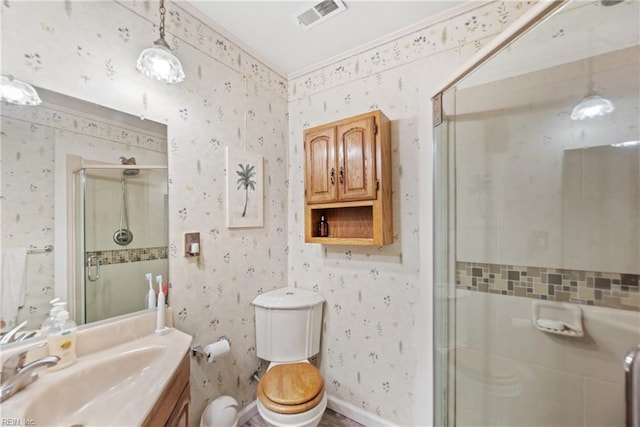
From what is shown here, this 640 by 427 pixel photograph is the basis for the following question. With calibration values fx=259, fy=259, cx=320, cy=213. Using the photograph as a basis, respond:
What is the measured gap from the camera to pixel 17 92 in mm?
862

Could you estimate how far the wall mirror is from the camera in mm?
855

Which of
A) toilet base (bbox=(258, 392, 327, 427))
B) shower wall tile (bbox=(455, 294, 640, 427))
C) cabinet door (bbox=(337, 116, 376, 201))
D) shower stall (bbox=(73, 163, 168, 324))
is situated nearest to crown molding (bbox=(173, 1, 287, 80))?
cabinet door (bbox=(337, 116, 376, 201))

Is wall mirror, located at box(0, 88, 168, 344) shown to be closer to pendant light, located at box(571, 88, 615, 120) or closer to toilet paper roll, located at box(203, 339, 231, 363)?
toilet paper roll, located at box(203, 339, 231, 363)

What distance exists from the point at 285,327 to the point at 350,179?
101 cm

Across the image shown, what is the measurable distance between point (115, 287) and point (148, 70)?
944mm

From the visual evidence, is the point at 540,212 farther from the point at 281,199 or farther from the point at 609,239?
the point at 281,199

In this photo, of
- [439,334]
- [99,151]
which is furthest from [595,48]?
[99,151]

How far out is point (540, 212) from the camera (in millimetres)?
1170

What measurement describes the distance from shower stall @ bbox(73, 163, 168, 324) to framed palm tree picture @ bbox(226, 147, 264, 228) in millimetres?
367

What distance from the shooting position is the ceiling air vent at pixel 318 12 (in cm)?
133

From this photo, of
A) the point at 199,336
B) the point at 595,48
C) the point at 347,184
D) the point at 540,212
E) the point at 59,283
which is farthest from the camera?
the point at 347,184

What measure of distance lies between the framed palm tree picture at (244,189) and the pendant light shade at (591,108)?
1629 mm

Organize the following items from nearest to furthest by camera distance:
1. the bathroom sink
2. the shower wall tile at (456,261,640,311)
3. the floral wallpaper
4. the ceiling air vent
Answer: the bathroom sink, the shower wall tile at (456,261,640,311), the ceiling air vent, the floral wallpaper

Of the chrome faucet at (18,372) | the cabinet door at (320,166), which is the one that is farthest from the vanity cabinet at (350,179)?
the chrome faucet at (18,372)
